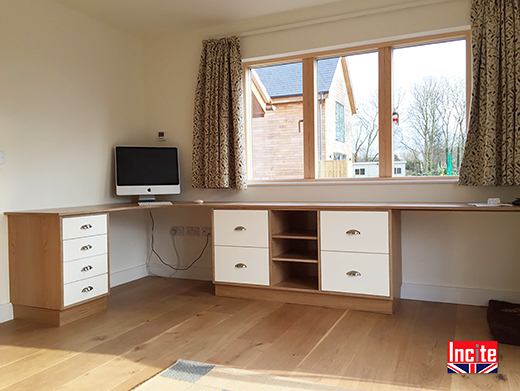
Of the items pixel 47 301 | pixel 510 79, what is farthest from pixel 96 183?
pixel 510 79

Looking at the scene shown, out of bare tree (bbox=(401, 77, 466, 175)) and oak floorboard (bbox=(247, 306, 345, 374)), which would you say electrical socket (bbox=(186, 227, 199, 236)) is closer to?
oak floorboard (bbox=(247, 306, 345, 374))

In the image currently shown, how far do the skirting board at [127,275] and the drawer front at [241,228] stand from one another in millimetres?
1109

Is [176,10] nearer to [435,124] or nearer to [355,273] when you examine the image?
[435,124]

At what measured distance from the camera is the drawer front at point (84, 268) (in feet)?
9.61

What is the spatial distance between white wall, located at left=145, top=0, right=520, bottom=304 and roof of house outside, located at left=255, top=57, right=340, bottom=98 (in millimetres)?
162

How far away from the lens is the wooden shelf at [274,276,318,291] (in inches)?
130

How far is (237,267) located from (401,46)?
6.86ft

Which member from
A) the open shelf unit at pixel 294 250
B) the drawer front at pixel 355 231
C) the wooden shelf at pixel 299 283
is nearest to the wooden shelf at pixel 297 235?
the open shelf unit at pixel 294 250

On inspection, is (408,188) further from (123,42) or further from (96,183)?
(123,42)

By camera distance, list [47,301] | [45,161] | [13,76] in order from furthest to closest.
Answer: [45,161]
[13,76]
[47,301]

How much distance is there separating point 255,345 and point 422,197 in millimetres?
1681

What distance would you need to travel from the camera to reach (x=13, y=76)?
3131 millimetres

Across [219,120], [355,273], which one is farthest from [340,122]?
[355,273]

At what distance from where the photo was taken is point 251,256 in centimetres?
342
